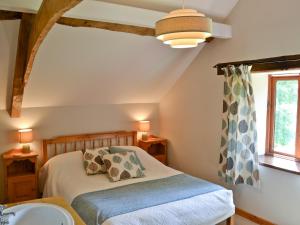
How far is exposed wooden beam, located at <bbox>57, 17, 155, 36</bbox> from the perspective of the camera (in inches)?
112

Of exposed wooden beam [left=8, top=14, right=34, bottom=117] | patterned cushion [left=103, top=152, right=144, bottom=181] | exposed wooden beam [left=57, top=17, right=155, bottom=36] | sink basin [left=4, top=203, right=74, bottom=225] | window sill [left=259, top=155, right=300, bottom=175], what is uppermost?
exposed wooden beam [left=57, top=17, right=155, bottom=36]

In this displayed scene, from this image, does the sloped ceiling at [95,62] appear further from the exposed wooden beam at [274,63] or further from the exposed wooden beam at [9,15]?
the exposed wooden beam at [274,63]

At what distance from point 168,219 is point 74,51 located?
6.96ft

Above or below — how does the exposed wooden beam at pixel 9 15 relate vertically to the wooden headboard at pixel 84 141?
above

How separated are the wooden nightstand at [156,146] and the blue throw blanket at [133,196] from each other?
1305 mm

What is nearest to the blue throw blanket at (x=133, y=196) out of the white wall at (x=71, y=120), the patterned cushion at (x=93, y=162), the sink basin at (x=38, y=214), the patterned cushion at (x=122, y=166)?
the patterned cushion at (x=122, y=166)

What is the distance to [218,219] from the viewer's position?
2.91 m

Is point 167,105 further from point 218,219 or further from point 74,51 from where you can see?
point 218,219

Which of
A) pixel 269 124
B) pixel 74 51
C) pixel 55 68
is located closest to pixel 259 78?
pixel 269 124

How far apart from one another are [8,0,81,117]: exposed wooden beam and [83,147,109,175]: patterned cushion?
1.10 metres

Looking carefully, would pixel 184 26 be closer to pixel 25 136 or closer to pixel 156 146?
pixel 25 136

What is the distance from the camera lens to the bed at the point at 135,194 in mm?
2607

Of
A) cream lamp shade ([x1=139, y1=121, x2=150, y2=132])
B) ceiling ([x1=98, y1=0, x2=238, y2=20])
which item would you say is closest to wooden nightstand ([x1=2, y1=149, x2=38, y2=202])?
cream lamp shade ([x1=139, y1=121, x2=150, y2=132])

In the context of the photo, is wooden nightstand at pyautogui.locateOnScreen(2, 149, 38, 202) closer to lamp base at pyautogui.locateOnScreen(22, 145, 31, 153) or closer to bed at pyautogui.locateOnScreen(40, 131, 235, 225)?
lamp base at pyautogui.locateOnScreen(22, 145, 31, 153)
